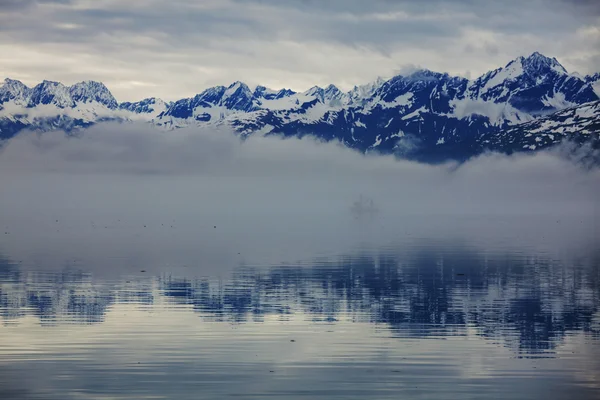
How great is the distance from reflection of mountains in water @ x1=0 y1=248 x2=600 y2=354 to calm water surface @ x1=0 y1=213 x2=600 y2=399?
20 centimetres

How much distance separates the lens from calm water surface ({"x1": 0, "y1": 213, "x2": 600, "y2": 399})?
49344 mm

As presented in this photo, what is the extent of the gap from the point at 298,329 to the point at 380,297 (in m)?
21.2

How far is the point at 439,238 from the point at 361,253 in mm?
53049

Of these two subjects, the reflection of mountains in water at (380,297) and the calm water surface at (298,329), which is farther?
the reflection of mountains in water at (380,297)

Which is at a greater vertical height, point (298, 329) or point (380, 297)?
point (380, 297)

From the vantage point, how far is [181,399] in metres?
45.6

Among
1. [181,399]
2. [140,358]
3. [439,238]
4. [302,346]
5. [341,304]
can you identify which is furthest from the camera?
[439,238]

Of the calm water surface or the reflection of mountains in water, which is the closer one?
the calm water surface

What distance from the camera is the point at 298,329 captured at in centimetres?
6712

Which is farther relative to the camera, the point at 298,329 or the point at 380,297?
the point at 380,297

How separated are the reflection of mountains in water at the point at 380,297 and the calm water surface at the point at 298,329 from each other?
0.65 ft

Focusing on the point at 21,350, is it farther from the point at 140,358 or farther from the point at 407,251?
the point at 407,251

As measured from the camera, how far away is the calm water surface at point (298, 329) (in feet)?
162

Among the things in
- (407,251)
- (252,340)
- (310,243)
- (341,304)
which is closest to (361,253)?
(407,251)
